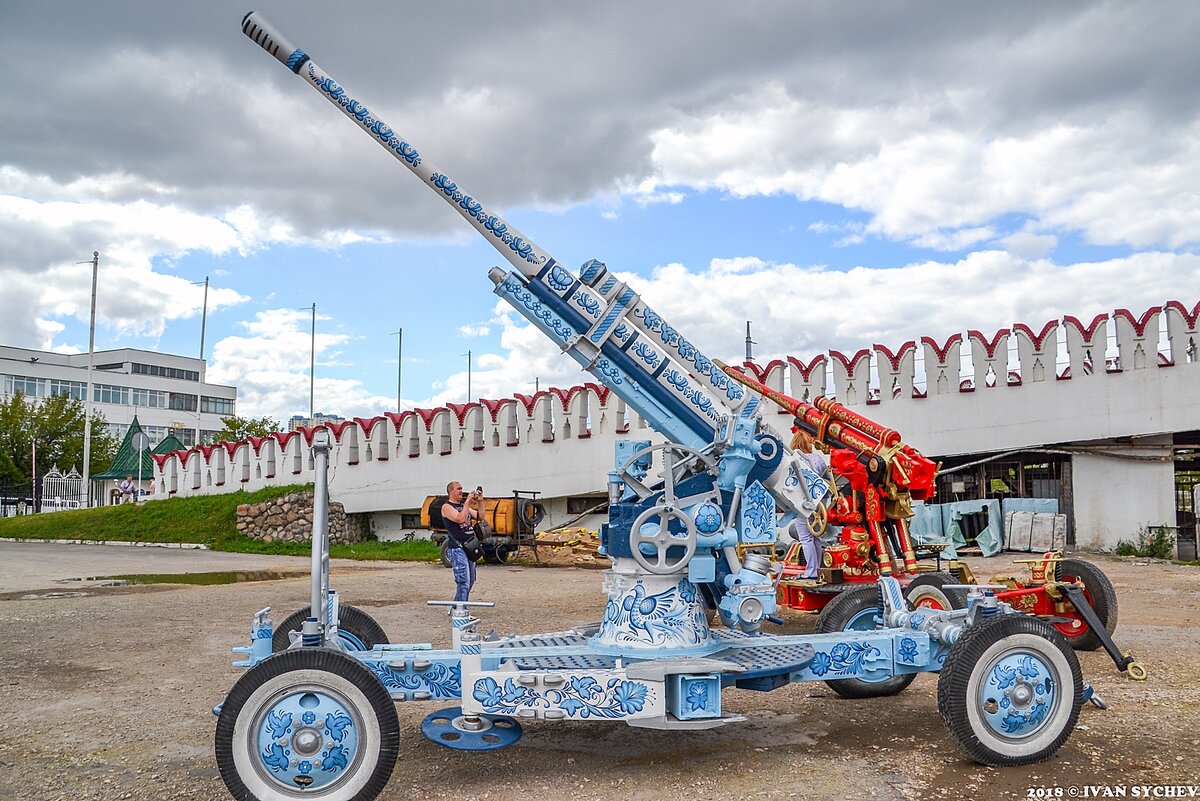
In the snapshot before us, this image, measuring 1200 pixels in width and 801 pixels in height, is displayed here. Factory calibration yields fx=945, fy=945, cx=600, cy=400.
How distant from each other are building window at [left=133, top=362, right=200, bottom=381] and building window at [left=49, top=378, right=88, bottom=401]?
4711 millimetres

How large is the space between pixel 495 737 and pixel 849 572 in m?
5.07

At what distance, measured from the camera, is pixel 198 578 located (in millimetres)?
14602

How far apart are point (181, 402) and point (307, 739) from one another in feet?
236

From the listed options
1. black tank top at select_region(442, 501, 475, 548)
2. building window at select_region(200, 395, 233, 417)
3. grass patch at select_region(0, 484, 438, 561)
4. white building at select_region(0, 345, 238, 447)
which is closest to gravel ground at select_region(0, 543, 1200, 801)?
black tank top at select_region(442, 501, 475, 548)

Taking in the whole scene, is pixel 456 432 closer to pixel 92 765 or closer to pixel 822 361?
pixel 822 361

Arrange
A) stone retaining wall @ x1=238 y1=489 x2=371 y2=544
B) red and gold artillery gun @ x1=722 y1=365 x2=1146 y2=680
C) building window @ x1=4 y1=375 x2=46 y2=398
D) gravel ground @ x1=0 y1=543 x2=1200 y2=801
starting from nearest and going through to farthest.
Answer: gravel ground @ x1=0 y1=543 x2=1200 y2=801, red and gold artillery gun @ x1=722 y1=365 x2=1146 y2=680, stone retaining wall @ x1=238 y1=489 x2=371 y2=544, building window @ x1=4 y1=375 x2=46 y2=398

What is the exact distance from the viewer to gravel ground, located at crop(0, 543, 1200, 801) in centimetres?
446

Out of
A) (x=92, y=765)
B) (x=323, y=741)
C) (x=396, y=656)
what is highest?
(x=396, y=656)

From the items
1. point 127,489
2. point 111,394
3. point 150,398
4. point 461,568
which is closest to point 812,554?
point 461,568

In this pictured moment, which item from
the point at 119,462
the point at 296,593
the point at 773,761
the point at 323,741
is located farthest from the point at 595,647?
the point at 119,462

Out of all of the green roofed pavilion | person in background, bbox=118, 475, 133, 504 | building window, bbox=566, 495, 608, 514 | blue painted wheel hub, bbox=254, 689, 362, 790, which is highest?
the green roofed pavilion

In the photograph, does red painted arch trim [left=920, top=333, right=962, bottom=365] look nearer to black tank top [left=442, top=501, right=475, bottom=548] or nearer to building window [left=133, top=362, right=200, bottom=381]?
black tank top [left=442, top=501, right=475, bottom=548]

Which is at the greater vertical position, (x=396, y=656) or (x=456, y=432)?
(x=456, y=432)

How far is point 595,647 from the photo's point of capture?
5.03 metres
